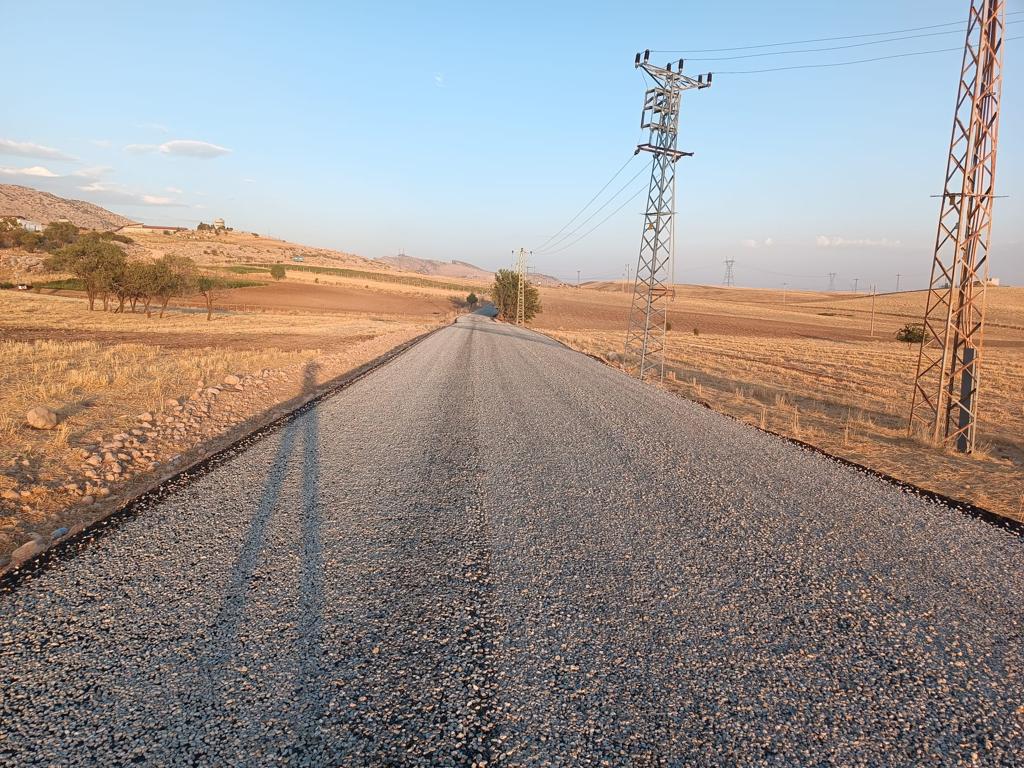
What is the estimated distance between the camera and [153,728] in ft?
9.08

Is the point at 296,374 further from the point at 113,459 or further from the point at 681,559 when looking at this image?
the point at 681,559

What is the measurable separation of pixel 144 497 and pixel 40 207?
22669cm

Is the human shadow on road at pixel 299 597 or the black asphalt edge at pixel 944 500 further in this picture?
the black asphalt edge at pixel 944 500

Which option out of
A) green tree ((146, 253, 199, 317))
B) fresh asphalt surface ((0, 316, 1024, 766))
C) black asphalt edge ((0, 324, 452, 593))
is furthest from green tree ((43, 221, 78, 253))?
fresh asphalt surface ((0, 316, 1024, 766))

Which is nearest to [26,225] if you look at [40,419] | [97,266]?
[97,266]

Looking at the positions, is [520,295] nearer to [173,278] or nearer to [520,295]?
[520,295]

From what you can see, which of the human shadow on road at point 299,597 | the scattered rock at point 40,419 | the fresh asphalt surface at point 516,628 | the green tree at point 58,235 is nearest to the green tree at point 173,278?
the scattered rock at point 40,419

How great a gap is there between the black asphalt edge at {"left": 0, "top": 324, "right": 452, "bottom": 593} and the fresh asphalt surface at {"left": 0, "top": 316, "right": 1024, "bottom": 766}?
0.14 metres

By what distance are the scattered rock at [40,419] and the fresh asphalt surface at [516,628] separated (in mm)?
3468

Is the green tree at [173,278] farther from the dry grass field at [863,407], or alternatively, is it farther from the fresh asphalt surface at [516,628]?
the fresh asphalt surface at [516,628]

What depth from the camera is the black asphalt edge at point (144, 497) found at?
172 inches

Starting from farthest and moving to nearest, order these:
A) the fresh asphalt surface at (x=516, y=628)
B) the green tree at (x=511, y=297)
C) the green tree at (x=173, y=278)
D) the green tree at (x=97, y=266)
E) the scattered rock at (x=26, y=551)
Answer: the green tree at (x=511, y=297)
the green tree at (x=173, y=278)
the green tree at (x=97, y=266)
the scattered rock at (x=26, y=551)
the fresh asphalt surface at (x=516, y=628)

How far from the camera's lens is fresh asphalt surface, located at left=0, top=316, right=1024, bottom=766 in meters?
2.80

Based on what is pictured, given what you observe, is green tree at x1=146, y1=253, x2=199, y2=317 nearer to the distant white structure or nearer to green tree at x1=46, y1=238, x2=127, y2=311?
green tree at x1=46, y1=238, x2=127, y2=311
